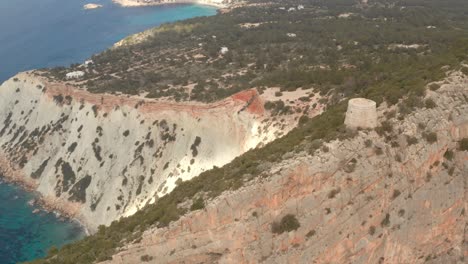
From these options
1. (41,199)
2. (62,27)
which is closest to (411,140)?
(41,199)

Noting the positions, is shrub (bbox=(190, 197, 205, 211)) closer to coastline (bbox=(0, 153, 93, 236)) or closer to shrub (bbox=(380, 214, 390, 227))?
shrub (bbox=(380, 214, 390, 227))

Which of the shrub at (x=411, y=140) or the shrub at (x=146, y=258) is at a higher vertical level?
the shrub at (x=411, y=140)

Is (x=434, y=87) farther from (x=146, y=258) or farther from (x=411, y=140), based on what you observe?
(x=146, y=258)

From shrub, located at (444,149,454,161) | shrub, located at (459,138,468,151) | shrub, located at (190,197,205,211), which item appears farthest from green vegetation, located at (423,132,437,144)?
shrub, located at (190,197,205,211)

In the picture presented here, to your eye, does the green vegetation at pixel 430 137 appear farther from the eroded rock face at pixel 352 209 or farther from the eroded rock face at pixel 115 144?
the eroded rock face at pixel 115 144

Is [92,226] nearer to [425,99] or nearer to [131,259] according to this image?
[131,259]

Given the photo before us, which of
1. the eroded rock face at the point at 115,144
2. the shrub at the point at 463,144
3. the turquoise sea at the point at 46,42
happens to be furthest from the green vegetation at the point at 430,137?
the turquoise sea at the point at 46,42

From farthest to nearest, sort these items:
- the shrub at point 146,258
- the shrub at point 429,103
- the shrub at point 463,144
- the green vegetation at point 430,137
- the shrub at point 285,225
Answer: the shrub at point 463,144 → the shrub at point 429,103 → the green vegetation at point 430,137 → the shrub at point 285,225 → the shrub at point 146,258
